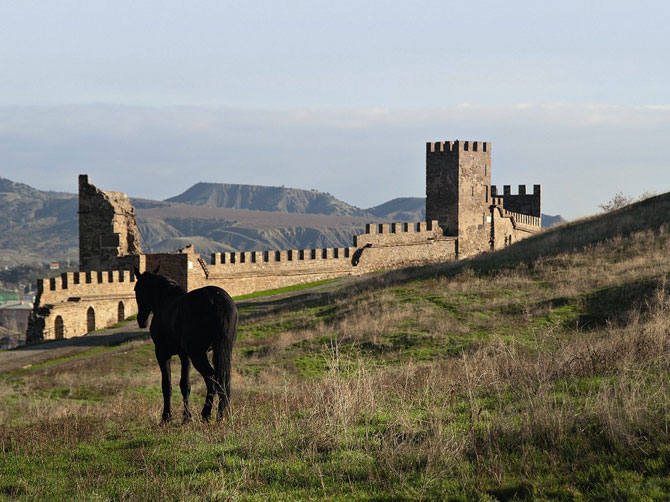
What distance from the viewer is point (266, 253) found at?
142 feet

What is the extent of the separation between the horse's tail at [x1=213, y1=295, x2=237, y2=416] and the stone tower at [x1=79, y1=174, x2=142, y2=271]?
114ft

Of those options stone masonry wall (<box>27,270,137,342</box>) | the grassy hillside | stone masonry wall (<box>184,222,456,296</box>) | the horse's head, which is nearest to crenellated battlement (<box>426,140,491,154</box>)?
stone masonry wall (<box>184,222,456,296</box>)

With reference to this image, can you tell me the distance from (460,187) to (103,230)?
929 inches

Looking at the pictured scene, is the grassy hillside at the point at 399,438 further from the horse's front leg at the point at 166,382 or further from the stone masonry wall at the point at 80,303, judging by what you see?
the stone masonry wall at the point at 80,303

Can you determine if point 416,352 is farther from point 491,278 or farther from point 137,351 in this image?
point 137,351

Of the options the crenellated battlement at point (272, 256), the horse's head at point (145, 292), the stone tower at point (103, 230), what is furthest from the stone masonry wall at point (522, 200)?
the horse's head at point (145, 292)

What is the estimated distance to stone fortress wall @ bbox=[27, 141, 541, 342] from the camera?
37.3m

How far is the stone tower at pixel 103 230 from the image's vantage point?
4350cm

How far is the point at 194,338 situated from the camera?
10172mm

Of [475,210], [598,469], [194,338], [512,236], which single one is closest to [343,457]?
[598,469]

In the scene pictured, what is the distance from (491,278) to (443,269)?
5547 mm

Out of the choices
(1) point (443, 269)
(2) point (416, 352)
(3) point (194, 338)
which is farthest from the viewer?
(1) point (443, 269)

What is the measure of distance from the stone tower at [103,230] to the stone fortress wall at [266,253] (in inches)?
2.2

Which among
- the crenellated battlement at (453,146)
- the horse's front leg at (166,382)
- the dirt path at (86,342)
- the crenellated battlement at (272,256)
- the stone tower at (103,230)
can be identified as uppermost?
the crenellated battlement at (453,146)
